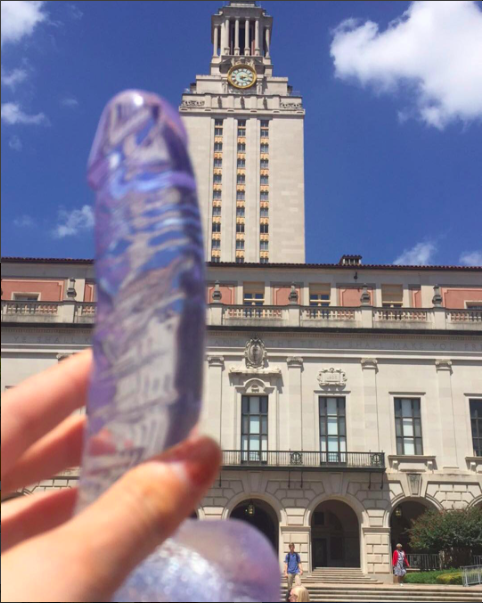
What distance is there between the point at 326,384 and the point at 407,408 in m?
3.89

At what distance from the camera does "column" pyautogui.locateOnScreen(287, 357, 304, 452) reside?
1259 inches

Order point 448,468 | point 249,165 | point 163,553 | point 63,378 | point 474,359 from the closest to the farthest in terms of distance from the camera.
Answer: point 163,553 → point 63,378 → point 448,468 → point 474,359 → point 249,165

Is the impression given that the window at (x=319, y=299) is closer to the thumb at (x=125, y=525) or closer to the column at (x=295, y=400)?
the column at (x=295, y=400)

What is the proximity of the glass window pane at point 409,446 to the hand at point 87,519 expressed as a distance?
31.1m

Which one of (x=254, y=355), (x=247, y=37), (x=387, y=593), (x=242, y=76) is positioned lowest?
(x=387, y=593)

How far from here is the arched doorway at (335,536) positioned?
32719mm

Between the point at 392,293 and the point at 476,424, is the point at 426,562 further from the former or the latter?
the point at 392,293

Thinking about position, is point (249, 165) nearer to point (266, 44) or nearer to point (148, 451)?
Result: point (266, 44)

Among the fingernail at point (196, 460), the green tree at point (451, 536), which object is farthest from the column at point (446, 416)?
the fingernail at point (196, 460)

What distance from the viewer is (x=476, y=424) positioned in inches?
Result: 1280

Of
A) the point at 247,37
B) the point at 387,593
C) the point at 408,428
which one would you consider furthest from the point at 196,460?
the point at 247,37

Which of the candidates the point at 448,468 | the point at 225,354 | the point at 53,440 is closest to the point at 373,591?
the point at 448,468

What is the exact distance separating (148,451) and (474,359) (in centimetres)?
3325

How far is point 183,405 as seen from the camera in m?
2.26
